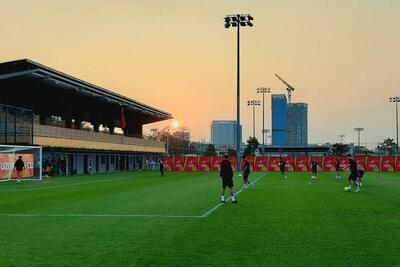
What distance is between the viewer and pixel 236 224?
13.9 m

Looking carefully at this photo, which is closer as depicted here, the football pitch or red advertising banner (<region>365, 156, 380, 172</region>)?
the football pitch

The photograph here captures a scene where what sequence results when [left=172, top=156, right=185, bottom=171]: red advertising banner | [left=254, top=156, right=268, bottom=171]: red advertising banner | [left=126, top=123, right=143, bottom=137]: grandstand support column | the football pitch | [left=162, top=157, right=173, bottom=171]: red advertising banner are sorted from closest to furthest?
the football pitch < [left=254, top=156, right=268, bottom=171]: red advertising banner < [left=172, top=156, right=185, bottom=171]: red advertising banner < [left=162, top=157, right=173, bottom=171]: red advertising banner < [left=126, top=123, right=143, bottom=137]: grandstand support column

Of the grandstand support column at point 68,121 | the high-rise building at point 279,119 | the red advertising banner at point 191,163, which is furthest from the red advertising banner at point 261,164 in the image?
the high-rise building at point 279,119

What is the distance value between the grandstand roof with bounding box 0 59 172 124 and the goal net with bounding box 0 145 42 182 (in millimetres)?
6752

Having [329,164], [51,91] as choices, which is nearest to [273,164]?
[329,164]

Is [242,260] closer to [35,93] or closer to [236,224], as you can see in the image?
[236,224]

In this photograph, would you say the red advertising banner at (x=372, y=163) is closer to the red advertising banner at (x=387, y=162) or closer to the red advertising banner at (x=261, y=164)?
the red advertising banner at (x=387, y=162)

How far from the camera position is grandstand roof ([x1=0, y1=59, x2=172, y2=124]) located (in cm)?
4428

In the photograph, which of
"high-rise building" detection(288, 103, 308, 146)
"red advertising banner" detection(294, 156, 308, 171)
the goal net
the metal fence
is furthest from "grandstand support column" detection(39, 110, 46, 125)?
"high-rise building" detection(288, 103, 308, 146)

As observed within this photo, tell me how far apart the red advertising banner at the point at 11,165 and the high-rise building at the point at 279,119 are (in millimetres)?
69055

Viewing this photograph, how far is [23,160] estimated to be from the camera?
39938 millimetres

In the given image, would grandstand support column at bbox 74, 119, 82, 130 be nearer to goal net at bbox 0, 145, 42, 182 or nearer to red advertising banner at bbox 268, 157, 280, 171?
goal net at bbox 0, 145, 42, 182

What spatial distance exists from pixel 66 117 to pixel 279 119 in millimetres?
54749

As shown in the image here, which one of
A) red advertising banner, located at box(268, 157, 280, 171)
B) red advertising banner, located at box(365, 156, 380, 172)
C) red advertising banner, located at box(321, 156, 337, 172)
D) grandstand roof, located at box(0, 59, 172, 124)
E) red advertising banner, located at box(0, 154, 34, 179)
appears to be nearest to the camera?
red advertising banner, located at box(0, 154, 34, 179)
